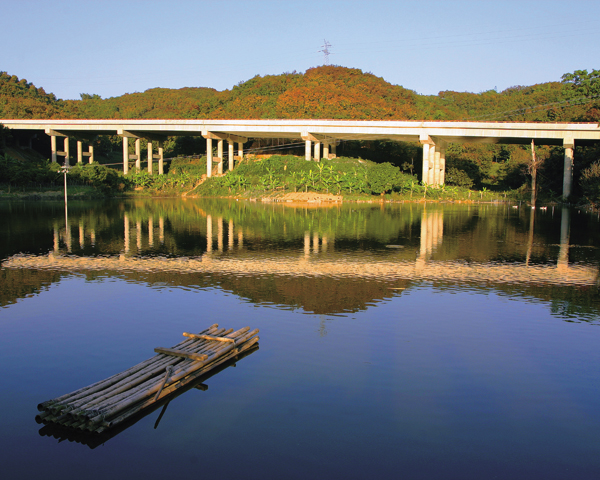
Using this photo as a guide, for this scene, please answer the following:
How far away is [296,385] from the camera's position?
8.90 metres

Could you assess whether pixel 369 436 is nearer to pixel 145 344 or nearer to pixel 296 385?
pixel 296 385

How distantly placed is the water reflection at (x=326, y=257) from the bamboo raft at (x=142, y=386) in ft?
13.1

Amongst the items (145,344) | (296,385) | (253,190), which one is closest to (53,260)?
(145,344)

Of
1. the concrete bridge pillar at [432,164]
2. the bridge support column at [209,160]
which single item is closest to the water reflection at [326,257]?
the concrete bridge pillar at [432,164]

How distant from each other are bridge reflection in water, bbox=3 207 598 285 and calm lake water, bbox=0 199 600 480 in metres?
0.13

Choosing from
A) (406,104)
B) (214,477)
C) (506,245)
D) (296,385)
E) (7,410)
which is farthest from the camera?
(406,104)

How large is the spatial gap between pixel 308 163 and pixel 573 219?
1391 inches

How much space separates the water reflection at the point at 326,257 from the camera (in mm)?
16047

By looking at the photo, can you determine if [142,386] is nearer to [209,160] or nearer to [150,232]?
[150,232]

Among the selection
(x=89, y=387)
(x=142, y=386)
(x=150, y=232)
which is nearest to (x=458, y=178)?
(x=150, y=232)

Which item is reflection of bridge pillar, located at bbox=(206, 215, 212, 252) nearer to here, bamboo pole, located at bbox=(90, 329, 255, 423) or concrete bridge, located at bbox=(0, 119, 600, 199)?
bamboo pole, located at bbox=(90, 329, 255, 423)

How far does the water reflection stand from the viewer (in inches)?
632

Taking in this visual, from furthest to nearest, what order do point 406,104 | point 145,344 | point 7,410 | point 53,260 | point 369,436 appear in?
point 406,104, point 53,260, point 145,344, point 7,410, point 369,436

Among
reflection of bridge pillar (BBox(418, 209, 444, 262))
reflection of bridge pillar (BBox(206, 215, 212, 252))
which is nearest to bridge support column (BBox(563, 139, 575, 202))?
reflection of bridge pillar (BBox(418, 209, 444, 262))
